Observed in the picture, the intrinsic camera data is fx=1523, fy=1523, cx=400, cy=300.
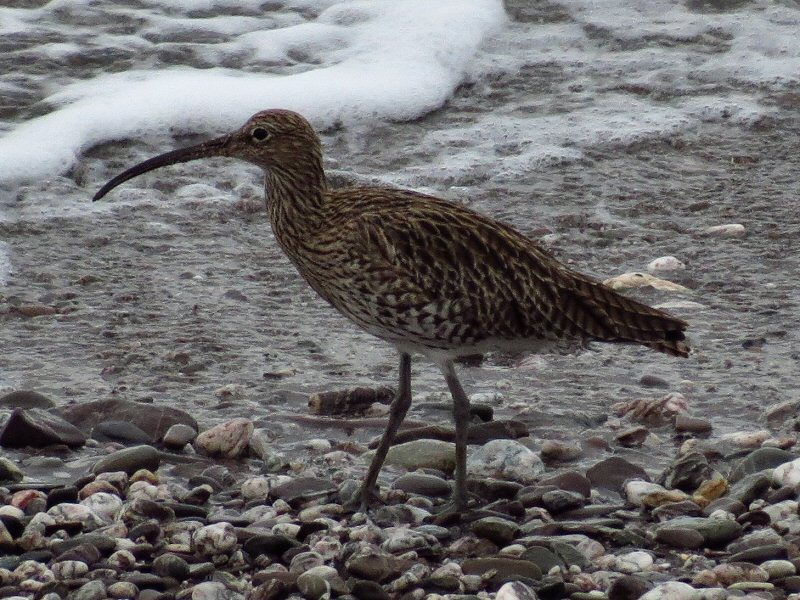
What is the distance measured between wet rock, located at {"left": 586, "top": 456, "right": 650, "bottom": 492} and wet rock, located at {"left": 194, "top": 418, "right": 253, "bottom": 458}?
141 cm

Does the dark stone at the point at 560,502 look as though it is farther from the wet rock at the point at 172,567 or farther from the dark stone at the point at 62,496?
the dark stone at the point at 62,496

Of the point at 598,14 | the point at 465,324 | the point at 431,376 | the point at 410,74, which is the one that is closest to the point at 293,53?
the point at 410,74

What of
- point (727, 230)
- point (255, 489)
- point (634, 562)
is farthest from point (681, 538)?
point (727, 230)

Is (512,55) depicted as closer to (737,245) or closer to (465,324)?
(737,245)

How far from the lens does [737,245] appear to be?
904cm

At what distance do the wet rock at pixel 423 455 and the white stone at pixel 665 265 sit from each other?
263 centimetres

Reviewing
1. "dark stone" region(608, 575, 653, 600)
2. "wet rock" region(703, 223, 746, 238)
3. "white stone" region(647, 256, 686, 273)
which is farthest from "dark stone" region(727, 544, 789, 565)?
"wet rock" region(703, 223, 746, 238)

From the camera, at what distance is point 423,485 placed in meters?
6.12

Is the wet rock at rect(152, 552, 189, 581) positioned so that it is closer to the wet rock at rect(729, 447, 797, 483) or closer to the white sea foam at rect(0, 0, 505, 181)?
the wet rock at rect(729, 447, 797, 483)

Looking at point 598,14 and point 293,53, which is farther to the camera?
point 598,14

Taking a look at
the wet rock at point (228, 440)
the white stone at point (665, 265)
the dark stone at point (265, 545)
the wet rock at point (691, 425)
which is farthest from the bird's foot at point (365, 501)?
the white stone at point (665, 265)

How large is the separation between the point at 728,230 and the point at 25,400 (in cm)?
451

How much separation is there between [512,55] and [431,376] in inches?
230

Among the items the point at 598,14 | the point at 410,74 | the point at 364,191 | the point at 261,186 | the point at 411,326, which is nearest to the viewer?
the point at 411,326
